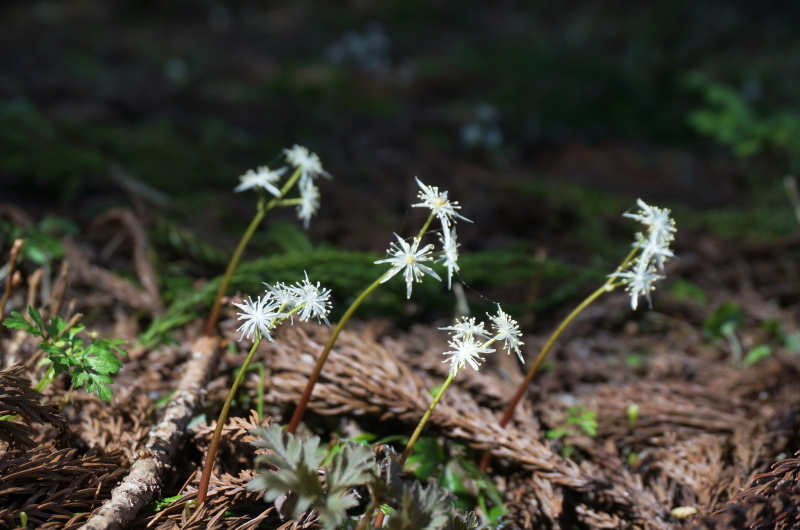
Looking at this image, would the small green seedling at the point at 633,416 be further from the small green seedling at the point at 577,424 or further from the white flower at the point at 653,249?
the white flower at the point at 653,249

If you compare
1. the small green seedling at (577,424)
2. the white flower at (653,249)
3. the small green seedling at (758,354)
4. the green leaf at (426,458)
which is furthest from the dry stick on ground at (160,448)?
the small green seedling at (758,354)

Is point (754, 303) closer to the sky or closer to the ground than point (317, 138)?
closer to the ground

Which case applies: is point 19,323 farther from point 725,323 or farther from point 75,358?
point 725,323

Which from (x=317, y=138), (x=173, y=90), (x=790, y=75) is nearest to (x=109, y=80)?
(x=173, y=90)

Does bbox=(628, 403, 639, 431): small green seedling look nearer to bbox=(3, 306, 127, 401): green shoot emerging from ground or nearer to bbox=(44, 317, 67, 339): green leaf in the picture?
bbox=(3, 306, 127, 401): green shoot emerging from ground

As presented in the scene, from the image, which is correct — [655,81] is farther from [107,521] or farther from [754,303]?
[107,521]

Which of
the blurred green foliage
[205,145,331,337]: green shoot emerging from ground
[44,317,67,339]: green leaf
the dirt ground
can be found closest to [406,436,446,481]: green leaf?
the dirt ground
